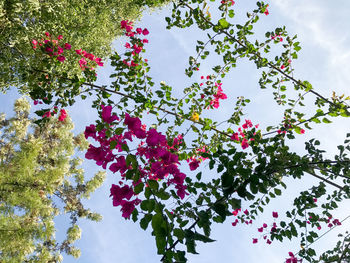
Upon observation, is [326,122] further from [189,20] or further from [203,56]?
[189,20]

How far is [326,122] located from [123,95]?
6.97ft

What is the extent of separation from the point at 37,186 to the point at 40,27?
16.7 feet

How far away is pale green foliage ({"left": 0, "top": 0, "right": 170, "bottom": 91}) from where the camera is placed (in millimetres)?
6051

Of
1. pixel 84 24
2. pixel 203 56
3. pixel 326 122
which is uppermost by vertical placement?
pixel 84 24

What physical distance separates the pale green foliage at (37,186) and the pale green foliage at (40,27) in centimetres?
298

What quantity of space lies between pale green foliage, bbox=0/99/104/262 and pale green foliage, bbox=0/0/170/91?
9.79ft

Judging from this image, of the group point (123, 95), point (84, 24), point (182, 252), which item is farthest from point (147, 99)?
point (84, 24)

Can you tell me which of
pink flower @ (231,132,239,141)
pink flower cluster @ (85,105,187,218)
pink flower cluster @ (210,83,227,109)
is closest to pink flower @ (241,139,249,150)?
pink flower @ (231,132,239,141)

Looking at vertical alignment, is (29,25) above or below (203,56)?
above

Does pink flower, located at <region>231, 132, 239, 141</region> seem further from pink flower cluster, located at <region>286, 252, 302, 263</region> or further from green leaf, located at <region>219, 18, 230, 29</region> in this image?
pink flower cluster, located at <region>286, 252, 302, 263</region>

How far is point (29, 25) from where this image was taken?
6.51 m

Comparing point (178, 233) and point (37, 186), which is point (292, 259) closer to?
point (178, 233)

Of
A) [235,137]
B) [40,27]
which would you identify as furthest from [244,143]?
[40,27]

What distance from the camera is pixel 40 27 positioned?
660cm
